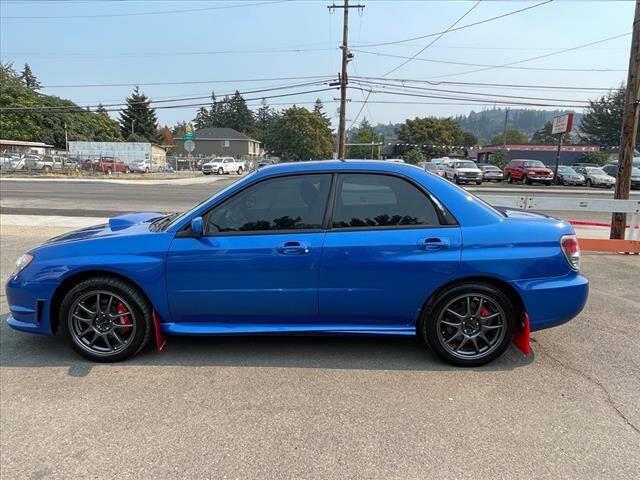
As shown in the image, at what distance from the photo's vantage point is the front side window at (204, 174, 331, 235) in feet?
12.2

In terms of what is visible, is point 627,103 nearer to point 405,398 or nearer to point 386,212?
point 386,212

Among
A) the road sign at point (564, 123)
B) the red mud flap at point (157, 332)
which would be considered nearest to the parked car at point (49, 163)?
the road sign at point (564, 123)

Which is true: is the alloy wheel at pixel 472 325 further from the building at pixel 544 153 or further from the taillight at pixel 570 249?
the building at pixel 544 153

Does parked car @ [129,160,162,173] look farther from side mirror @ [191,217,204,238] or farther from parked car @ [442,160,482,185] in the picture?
side mirror @ [191,217,204,238]

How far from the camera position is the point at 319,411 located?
3094mm

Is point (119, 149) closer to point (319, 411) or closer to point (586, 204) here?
point (586, 204)

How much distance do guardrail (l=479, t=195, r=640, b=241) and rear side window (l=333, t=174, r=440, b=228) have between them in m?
4.66

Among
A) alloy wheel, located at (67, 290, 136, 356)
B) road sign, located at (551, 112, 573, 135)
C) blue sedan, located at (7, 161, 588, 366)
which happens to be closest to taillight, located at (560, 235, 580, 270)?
blue sedan, located at (7, 161, 588, 366)

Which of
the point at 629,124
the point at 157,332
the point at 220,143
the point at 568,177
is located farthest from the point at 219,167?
the point at 157,332

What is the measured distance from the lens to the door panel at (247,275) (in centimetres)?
359

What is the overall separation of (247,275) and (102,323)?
4.14ft

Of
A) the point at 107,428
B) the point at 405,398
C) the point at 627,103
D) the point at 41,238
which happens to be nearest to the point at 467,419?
the point at 405,398

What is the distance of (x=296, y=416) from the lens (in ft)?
9.98

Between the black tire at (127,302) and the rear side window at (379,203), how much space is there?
166 cm
